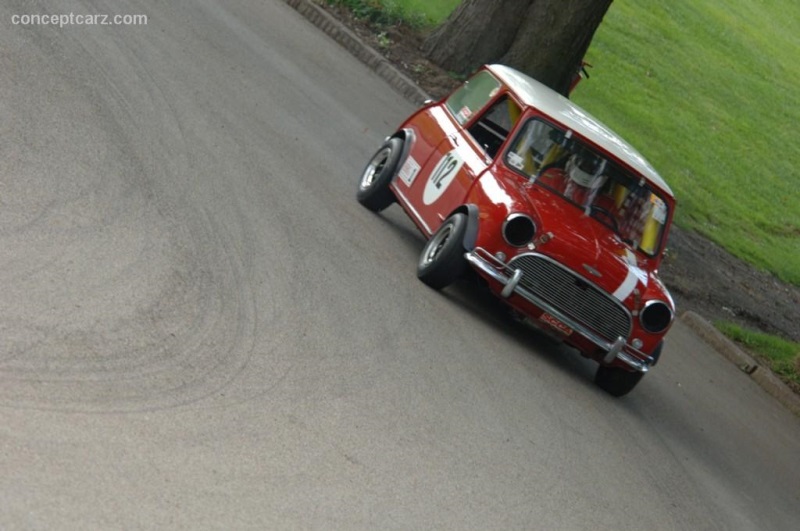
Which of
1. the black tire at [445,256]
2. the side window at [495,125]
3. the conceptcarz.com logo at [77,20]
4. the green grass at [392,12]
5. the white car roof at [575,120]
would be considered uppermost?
the white car roof at [575,120]

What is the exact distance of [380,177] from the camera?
39.2ft

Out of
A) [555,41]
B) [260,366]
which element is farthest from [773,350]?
[260,366]

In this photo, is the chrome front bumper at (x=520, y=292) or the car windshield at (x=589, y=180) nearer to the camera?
the chrome front bumper at (x=520, y=292)

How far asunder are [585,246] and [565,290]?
0.40 metres

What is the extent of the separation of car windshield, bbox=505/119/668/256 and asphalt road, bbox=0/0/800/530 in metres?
1.10

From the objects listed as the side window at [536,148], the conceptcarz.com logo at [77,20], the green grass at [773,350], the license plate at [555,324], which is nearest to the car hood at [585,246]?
the side window at [536,148]

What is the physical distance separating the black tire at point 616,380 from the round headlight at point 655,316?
36cm

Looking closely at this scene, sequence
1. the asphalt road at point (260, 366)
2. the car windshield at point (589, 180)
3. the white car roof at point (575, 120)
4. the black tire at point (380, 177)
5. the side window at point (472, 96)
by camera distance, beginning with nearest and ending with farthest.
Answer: the asphalt road at point (260, 366)
the car windshield at point (589, 180)
the white car roof at point (575, 120)
the side window at point (472, 96)
the black tire at point (380, 177)

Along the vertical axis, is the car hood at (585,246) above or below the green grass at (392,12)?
above

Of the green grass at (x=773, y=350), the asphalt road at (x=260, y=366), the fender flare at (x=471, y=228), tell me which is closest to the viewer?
the asphalt road at (x=260, y=366)

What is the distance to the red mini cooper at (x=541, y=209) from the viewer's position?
9.94 m

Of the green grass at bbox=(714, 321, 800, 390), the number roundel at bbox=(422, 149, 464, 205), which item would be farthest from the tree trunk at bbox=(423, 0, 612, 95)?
the number roundel at bbox=(422, 149, 464, 205)

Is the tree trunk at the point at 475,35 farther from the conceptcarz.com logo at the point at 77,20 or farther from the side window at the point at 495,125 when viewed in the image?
the side window at the point at 495,125

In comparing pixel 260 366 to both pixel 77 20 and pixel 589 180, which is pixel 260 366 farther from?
pixel 77 20
